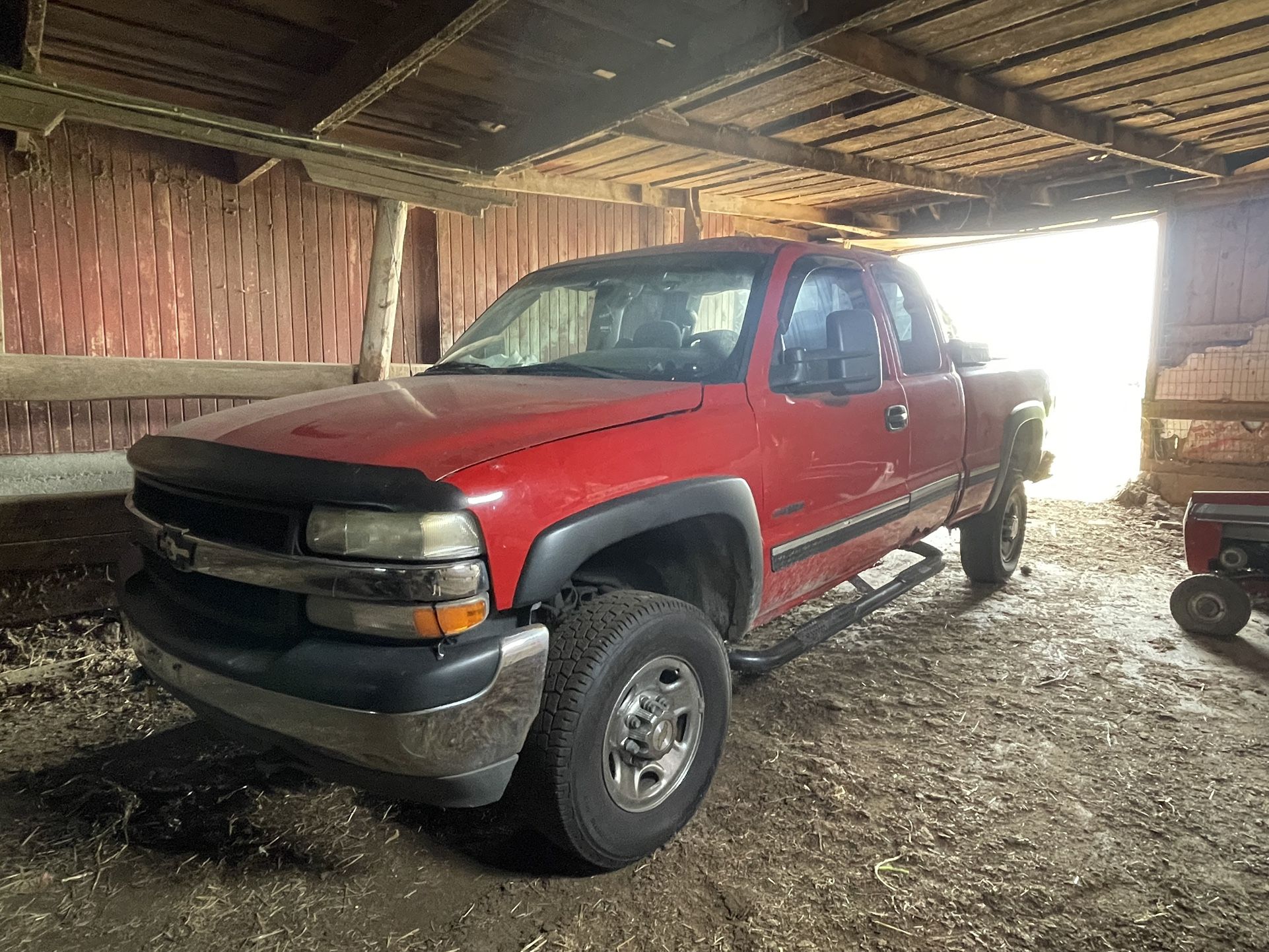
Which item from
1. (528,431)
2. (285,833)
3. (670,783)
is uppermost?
(528,431)

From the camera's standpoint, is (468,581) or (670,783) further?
(670,783)

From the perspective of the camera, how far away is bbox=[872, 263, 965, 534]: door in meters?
3.74

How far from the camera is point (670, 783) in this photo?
249 centimetres

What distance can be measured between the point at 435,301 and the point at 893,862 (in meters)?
5.99

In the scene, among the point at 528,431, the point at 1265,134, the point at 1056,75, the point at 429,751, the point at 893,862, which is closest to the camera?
the point at 429,751

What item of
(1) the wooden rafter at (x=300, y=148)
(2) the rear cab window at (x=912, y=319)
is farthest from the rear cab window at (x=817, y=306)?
(1) the wooden rafter at (x=300, y=148)

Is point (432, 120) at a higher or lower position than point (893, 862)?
higher

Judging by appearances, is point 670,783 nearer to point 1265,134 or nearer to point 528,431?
point 528,431

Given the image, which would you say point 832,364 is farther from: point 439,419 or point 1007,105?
point 1007,105

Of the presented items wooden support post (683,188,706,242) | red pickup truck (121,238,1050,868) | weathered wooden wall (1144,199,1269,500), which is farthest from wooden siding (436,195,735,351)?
weathered wooden wall (1144,199,1269,500)

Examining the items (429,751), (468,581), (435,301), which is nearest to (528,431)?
(468,581)

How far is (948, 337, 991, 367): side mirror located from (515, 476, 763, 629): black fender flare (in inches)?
85.5

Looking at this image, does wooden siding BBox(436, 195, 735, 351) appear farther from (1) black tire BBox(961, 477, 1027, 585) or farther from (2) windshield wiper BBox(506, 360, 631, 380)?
(2) windshield wiper BBox(506, 360, 631, 380)

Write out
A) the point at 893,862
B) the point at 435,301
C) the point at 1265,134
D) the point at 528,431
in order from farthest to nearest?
the point at 435,301, the point at 1265,134, the point at 893,862, the point at 528,431
